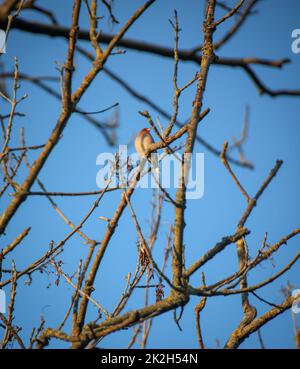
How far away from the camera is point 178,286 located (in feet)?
6.01

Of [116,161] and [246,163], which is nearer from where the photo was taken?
[246,163]

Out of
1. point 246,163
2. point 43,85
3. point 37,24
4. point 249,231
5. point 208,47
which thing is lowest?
point 249,231

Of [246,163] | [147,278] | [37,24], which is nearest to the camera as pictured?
[37,24]

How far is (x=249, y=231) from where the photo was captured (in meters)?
1.89

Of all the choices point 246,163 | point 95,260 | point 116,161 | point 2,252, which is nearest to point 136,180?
point 116,161

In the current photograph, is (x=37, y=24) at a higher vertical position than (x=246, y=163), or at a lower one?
higher

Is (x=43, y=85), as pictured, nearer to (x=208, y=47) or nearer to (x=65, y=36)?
(x=65, y=36)
